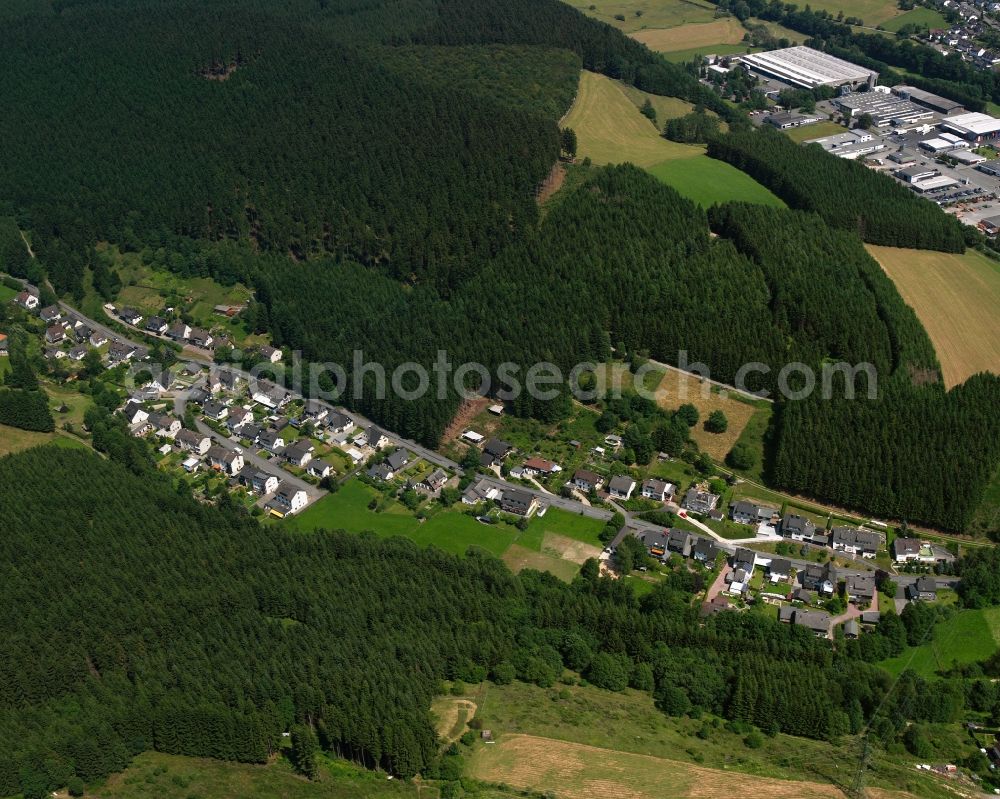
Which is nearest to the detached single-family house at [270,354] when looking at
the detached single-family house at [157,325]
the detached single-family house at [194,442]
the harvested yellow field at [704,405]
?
the detached single-family house at [157,325]

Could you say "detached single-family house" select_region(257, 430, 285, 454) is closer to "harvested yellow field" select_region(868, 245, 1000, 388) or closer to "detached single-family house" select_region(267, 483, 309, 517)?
"detached single-family house" select_region(267, 483, 309, 517)

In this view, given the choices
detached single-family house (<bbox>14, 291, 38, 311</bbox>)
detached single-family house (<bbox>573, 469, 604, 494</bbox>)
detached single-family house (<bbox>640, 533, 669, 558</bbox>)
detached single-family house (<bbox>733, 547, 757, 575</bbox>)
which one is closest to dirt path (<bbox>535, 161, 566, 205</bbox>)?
detached single-family house (<bbox>573, 469, 604, 494</bbox>)

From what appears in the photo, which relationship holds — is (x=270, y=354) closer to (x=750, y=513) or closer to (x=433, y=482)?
(x=433, y=482)

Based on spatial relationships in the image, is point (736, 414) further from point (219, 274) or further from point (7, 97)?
point (7, 97)

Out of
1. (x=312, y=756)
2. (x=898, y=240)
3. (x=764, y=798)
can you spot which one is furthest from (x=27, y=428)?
(x=898, y=240)

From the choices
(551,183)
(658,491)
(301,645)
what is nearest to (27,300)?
(551,183)

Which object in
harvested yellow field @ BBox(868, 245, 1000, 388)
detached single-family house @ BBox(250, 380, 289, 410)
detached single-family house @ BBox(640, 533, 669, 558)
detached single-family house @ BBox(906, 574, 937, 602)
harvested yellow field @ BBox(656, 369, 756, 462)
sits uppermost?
harvested yellow field @ BBox(868, 245, 1000, 388)
